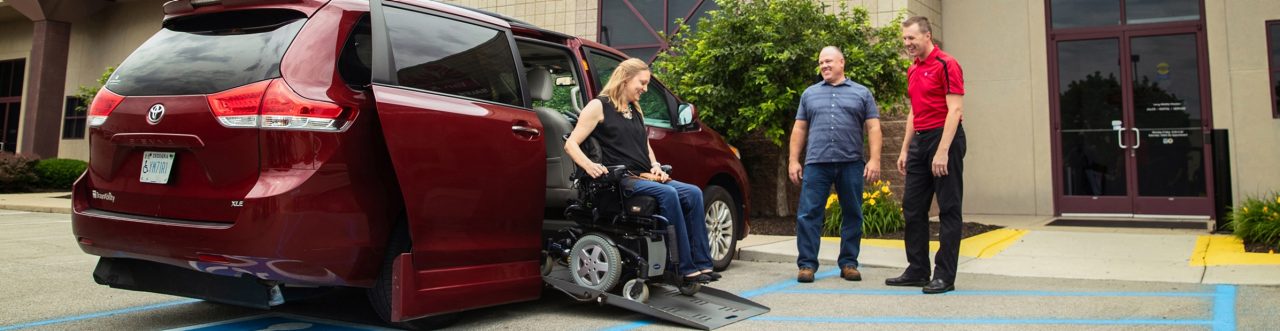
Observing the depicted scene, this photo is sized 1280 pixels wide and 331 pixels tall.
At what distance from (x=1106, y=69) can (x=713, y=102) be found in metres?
5.00

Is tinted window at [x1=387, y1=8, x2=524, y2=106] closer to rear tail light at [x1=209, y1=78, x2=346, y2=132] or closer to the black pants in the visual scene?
rear tail light at [x1=209, y1=78, x2=346, y2=132]

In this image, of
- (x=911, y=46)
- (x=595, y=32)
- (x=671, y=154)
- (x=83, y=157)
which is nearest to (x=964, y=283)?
(x=911, y=46)

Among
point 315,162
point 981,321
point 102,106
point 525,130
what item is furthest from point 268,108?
point 981,321

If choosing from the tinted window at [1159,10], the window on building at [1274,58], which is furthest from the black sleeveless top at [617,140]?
the window on building at [1274,58]

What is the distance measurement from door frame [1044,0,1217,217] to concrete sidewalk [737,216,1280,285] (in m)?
1.89

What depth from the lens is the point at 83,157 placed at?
22.0 metres

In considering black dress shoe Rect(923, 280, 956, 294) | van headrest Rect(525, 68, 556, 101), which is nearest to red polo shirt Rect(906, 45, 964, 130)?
black dress shoe Rect(923, 280, 956, 294)

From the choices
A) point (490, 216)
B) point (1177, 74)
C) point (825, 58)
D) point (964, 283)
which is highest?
point (1177, 74)

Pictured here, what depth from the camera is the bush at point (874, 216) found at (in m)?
8.36

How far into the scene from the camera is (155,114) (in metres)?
3.48

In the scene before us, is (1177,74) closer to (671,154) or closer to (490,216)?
(671,154)

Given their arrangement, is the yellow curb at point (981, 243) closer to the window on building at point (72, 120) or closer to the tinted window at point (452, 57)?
the tinted window at point (452, 57)

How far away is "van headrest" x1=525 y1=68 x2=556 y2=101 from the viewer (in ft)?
15.6

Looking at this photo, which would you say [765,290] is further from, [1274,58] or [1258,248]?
[1274,58]
